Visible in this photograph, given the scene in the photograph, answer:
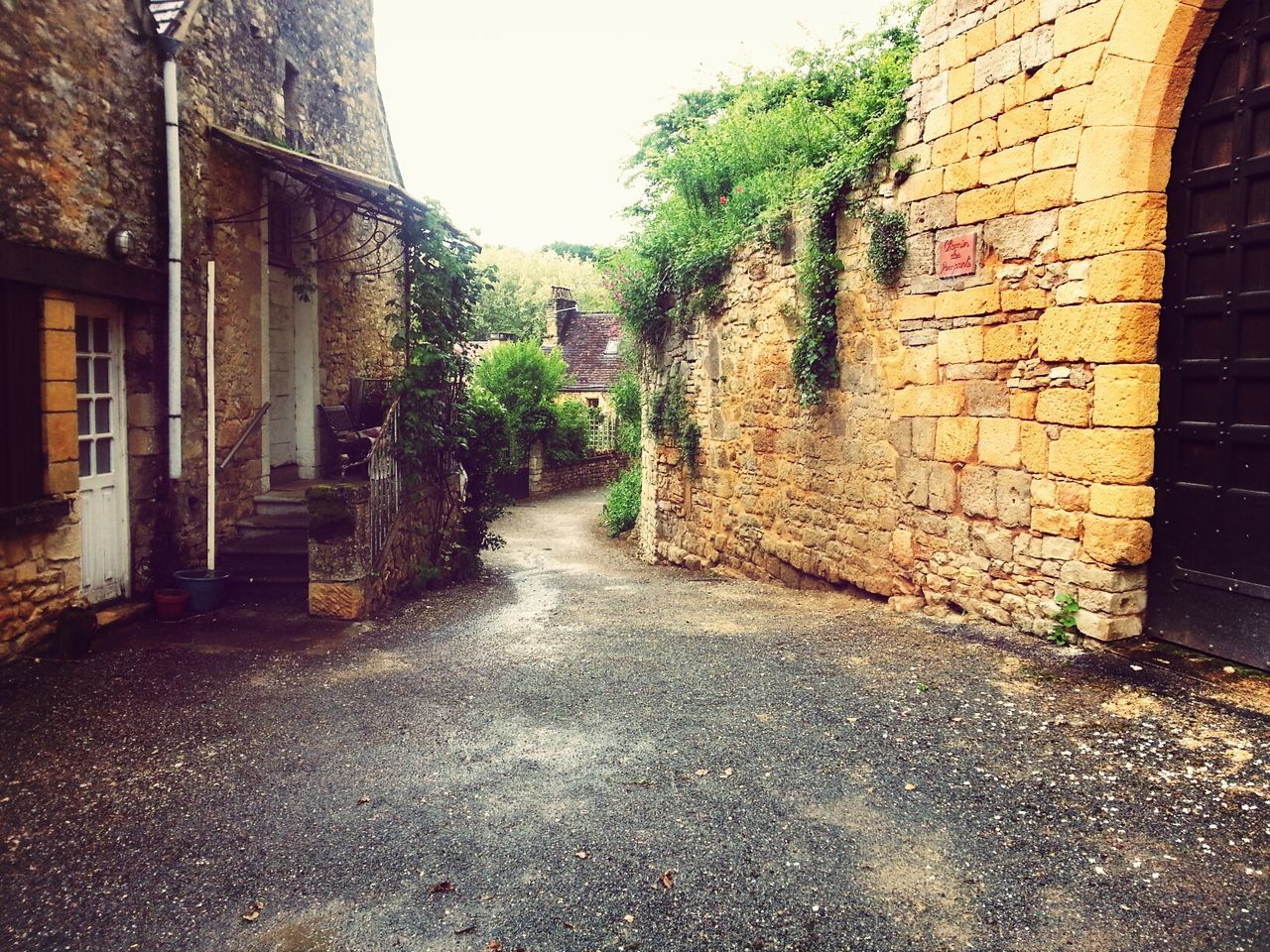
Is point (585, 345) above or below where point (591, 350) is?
above

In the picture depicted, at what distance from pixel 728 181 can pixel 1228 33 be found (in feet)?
19.6

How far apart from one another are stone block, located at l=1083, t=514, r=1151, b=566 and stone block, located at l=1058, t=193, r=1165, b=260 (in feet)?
4.52

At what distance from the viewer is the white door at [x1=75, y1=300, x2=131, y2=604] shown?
5887 mm

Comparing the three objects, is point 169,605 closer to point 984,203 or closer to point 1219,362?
point 984,203

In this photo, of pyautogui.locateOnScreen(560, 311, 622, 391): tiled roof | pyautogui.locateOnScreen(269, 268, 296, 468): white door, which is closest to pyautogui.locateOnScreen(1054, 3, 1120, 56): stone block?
pyautogui.locateOnScreen(269, 268, 296, 468): white door

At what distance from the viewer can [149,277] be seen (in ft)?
20.4

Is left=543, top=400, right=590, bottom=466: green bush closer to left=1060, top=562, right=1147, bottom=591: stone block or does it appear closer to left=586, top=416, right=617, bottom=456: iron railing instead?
left=586, top=416, right=617, bottom=456: iron railing

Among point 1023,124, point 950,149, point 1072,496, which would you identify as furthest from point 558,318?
point 1072,496

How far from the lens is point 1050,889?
258cm

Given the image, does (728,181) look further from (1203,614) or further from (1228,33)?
(1203,614)

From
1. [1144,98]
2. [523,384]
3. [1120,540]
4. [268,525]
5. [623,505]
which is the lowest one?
[623,505]

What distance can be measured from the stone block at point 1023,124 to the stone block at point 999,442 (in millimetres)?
1589

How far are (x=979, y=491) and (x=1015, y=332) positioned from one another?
3.22ft

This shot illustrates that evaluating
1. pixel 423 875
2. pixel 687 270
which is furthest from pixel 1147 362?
pixel 687 270
